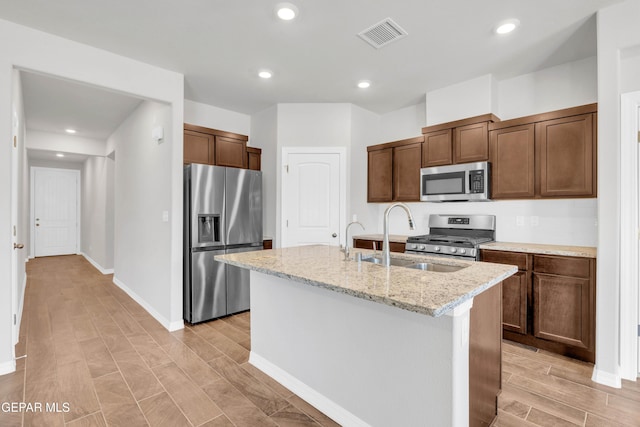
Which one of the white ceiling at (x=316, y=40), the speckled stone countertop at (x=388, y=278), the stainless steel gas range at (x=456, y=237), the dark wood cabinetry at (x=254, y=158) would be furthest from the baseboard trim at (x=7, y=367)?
the stainless steel gas range at (x=456, y=237)

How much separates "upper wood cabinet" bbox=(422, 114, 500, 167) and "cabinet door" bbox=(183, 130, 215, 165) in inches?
104

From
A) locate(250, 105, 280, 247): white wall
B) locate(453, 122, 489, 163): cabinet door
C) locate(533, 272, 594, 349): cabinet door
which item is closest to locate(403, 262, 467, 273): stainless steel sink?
locate(533, 272, 594, 349): cabinet door

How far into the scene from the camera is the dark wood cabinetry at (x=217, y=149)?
12.6ft

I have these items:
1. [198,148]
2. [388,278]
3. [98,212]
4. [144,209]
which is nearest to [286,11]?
[388,278]

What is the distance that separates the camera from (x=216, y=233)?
12.0 feet

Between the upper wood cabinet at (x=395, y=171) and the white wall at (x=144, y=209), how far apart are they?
2.55 m

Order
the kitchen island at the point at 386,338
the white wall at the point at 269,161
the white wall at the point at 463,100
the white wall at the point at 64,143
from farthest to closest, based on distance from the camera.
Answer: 1. the white wall at the point at 64,143
2. the white wall at the point at 269,161
3. the white wall at the point at 463,100
4. the kitchen island at the point at 386,338

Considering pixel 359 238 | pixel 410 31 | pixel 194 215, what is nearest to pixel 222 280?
pixel 194 215

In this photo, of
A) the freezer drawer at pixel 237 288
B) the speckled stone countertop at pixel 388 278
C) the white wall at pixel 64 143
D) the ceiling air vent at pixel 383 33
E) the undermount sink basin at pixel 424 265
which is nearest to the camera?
the speckled stone countertop at pixel 388 278

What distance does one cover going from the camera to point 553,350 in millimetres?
2732

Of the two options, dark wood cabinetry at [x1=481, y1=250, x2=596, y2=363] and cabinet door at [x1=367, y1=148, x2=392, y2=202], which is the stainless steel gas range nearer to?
dark wood cabinetry at [x1=481, y1=250, x2=596, y2=363]

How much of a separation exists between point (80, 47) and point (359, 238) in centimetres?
343

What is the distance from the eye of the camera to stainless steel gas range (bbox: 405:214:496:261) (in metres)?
3.15

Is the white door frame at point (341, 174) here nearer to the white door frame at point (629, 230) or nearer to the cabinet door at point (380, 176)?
the cabinet door at point (380, 176)
